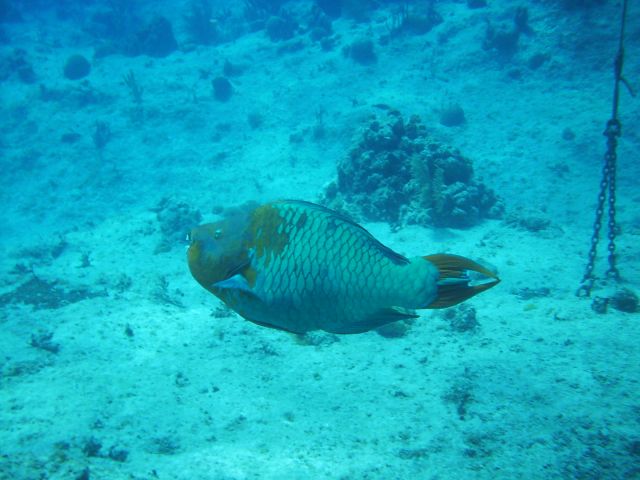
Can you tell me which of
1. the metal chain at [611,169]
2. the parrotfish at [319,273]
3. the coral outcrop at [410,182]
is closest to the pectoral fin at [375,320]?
the parrotfish at [319,273]

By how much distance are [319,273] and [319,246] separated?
0.13 m

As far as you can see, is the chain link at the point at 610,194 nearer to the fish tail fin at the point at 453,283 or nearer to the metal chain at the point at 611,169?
the metal chain at the point at 611,169

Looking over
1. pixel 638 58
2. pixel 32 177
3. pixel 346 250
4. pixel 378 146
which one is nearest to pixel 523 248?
pixel 378 146

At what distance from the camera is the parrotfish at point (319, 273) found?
1.67 m

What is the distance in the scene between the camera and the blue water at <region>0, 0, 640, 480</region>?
350 centimetres

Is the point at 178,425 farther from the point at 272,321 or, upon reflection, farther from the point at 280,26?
the point at 280,26

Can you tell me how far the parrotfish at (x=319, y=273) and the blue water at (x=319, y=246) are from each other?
81.1 inches

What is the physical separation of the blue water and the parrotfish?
6.75 ft

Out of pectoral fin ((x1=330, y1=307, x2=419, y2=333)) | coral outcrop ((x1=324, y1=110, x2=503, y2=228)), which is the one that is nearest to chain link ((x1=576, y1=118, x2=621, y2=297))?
coral outcrop ((x1=324, y1=110, x2=503, y2=228))

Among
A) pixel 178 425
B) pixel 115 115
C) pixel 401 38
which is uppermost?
pixel 401 38

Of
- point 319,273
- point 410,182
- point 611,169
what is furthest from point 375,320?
point 410,182

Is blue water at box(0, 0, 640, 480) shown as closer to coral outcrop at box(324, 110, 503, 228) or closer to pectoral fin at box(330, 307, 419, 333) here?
coral outcrop at box(324, 110, 503, 228)

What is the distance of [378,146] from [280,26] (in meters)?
17.4

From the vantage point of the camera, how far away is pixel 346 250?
71.5 inches
